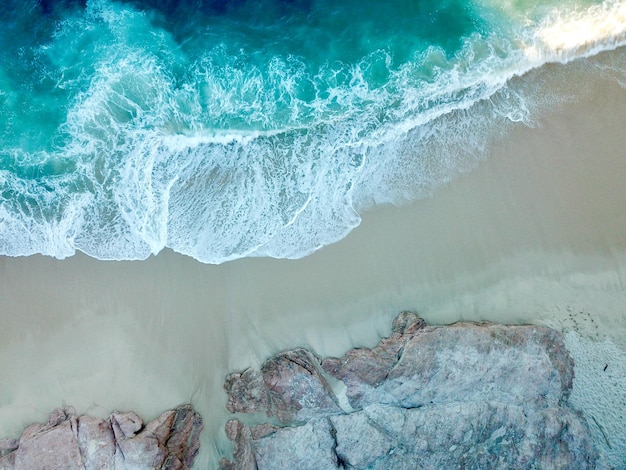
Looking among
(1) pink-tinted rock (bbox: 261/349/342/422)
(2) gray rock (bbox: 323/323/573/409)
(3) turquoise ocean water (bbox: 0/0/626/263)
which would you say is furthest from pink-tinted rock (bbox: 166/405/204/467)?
(3) turquoise ocean water (bbox: 0/0/626/263)

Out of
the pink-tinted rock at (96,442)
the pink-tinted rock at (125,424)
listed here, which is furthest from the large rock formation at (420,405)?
the pink-tinted rock at (96,442)

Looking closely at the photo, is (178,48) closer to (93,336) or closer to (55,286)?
(55,286)

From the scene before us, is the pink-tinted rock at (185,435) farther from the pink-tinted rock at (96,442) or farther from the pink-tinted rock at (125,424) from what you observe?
the pink-tinted rock at (96,442)

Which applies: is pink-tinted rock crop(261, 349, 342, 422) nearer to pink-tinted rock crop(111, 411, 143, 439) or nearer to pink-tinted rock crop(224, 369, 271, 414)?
pink-tinted rock crop(224, 369, 271, 414)

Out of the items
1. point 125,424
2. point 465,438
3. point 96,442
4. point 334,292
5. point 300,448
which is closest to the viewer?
point 465,438

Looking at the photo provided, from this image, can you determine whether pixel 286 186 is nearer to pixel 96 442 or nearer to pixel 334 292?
pixel 334 292

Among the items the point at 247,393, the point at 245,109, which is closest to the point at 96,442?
the point at 247,393
